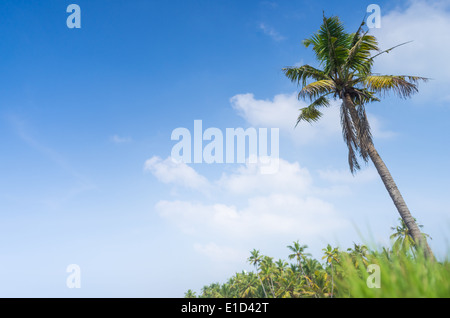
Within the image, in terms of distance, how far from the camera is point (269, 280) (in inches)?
1943

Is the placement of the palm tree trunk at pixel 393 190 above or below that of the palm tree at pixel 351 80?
below

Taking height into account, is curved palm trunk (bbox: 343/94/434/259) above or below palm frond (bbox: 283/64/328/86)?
below

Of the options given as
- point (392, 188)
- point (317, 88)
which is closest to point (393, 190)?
Result: point (392, 188)

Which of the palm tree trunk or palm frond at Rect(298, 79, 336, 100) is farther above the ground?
palm frond at Rect(298, 79, 336, 100)

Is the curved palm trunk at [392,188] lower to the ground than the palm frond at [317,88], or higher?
lower

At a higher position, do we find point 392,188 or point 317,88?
point 317,88

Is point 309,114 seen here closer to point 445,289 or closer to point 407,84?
point 407,84

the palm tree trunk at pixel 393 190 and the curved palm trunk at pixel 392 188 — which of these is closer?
the curved palm trunk at pixel 392 188

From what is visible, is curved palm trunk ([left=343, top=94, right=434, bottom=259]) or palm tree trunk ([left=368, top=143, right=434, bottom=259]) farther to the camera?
palm tree trunk ([left=368, top=143, right=434, bottom=259])

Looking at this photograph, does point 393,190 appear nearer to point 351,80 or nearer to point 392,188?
point 392,188

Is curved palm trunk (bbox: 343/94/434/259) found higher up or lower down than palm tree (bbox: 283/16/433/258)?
lower down
